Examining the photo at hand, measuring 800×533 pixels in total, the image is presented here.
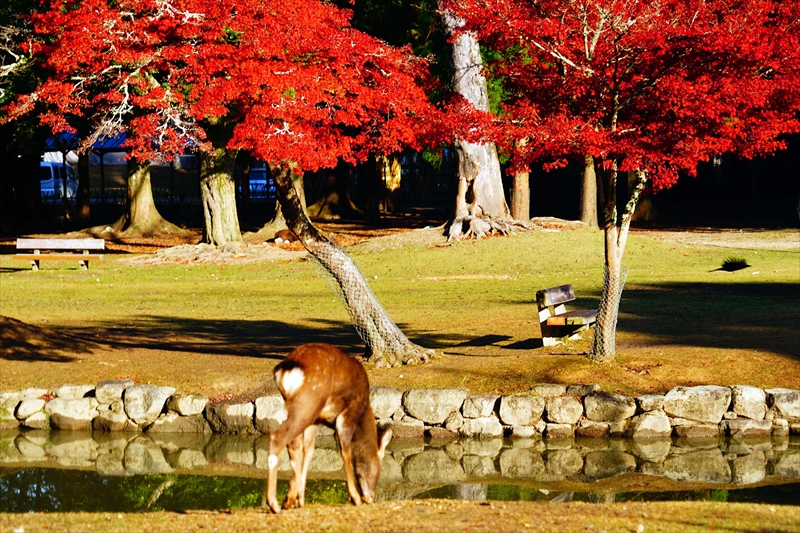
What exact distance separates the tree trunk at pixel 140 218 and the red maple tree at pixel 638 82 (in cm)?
2763

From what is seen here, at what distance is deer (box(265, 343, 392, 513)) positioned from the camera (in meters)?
7.60

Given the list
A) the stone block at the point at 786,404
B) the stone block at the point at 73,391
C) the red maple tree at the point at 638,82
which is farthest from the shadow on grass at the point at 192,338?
the stone block at the point at 786,404

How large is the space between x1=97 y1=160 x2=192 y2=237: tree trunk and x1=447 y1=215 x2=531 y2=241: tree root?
1294 cm

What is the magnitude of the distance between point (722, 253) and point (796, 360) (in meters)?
15.3

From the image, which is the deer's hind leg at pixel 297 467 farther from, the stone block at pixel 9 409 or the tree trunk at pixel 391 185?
the tree trunk at pixel 391 185

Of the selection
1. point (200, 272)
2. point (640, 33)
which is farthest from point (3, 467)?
point (200, 272)

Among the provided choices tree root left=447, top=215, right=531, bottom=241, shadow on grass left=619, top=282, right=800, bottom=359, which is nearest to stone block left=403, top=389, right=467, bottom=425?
shadow on grass left=619, top=282, right=800, bottom=359

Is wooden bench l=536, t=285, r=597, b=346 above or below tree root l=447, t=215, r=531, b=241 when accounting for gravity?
below

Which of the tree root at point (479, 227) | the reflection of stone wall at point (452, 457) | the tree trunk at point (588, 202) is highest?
the tree trunk at point (588, 202)

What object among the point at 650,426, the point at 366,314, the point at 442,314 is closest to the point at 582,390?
the point at 650,426

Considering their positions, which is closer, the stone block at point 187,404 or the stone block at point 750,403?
the stone block at point 750,403

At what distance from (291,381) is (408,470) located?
12.5 feet

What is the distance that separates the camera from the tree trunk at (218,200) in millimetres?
31984

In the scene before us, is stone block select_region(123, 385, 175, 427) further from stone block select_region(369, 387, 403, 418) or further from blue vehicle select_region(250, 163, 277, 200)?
blue vehicle select_region(250, 163, 277, 200)
